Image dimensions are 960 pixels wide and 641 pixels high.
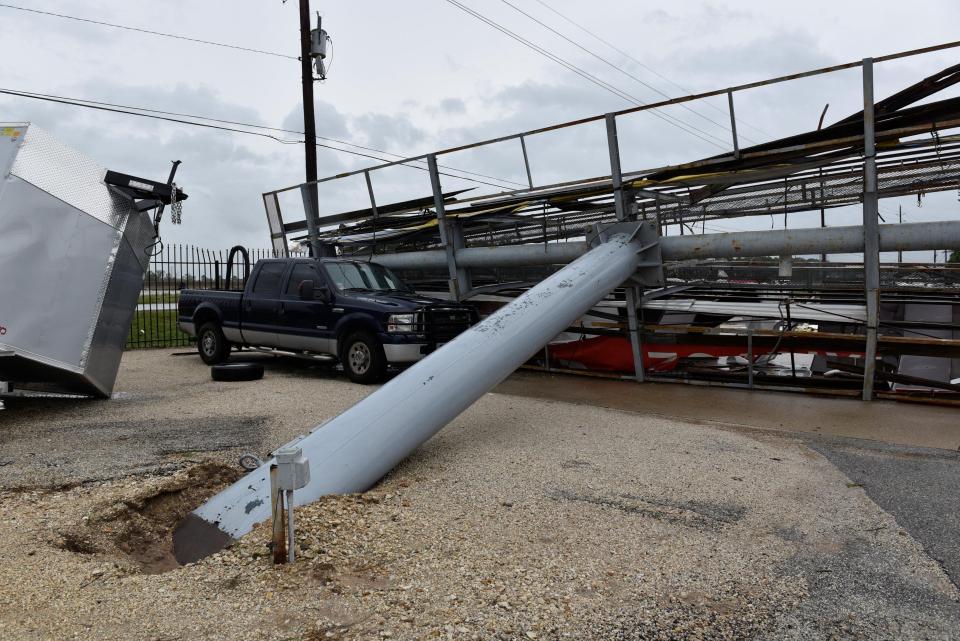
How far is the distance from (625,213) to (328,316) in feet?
15.2

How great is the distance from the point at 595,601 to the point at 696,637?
1.58 feet

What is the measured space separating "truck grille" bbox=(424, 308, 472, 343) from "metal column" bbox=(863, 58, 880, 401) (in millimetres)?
5371

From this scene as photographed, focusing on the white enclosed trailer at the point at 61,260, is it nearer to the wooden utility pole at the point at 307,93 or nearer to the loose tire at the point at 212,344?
the loose tire at the point at 212,344

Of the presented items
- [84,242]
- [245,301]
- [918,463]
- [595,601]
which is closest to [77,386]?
[84,242]

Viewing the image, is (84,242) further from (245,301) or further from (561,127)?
(561,127)

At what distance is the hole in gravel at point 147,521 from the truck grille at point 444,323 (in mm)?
5198

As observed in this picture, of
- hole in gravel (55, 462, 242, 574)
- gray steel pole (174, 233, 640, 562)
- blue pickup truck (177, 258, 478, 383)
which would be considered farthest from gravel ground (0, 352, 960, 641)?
blue pickup truck (177, 258, 478, 383)

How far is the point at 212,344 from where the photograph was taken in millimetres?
12820

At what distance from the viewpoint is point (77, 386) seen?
25.6ft

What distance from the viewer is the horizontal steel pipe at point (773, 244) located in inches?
319

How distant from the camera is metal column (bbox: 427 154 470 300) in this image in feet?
39.1

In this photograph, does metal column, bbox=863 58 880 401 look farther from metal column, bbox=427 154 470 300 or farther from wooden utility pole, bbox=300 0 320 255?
wooden utility pole, bbox=300 0 320 255

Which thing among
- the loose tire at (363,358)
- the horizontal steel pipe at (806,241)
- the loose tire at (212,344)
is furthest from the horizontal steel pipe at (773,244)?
the loose tire at (212,344)

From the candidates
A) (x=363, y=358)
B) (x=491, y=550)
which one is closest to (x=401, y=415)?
(x=491, y=550)
